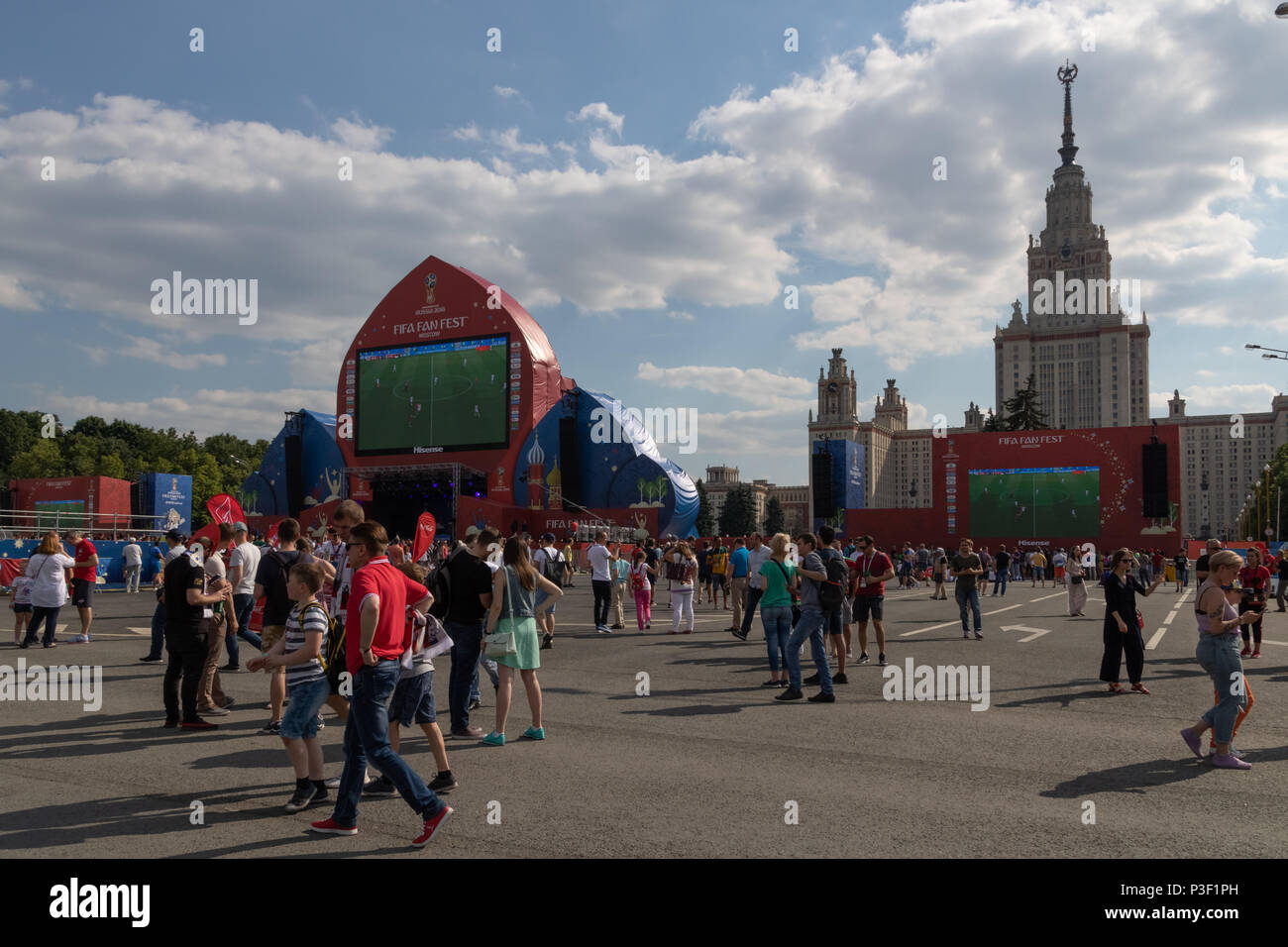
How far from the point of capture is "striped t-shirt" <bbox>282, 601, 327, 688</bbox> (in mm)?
5750

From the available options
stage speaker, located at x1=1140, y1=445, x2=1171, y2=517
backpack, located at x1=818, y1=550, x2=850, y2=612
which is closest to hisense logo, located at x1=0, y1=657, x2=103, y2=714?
backpack, located at x1=818, y1=550, x2=850, y2=612

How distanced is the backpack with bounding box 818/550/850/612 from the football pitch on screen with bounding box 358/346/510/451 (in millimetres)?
42111

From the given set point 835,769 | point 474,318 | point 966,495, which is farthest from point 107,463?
point 835,769

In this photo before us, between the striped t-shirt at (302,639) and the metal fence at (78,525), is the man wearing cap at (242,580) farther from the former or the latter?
the metal fence at (78,525)

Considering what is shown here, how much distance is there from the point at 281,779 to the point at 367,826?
4.60 ft

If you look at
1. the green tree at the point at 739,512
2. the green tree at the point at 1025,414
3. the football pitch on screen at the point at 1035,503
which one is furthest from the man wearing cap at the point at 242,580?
the green tree at the point at 739,512

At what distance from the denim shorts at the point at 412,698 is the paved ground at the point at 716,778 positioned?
57 cm

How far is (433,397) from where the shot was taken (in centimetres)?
5291

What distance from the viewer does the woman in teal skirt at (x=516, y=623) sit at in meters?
7.43

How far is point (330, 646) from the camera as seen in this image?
593 cm

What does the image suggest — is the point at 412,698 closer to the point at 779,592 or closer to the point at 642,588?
the point at 779,592

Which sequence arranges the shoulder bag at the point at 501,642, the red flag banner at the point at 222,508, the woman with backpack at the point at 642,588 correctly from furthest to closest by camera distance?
1. the woman with backpack at the point at 642,588
2. the red flag banner at the point at 222,508
3. the shoulder bag at the point at 501,642

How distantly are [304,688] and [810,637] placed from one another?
5.68 metres
